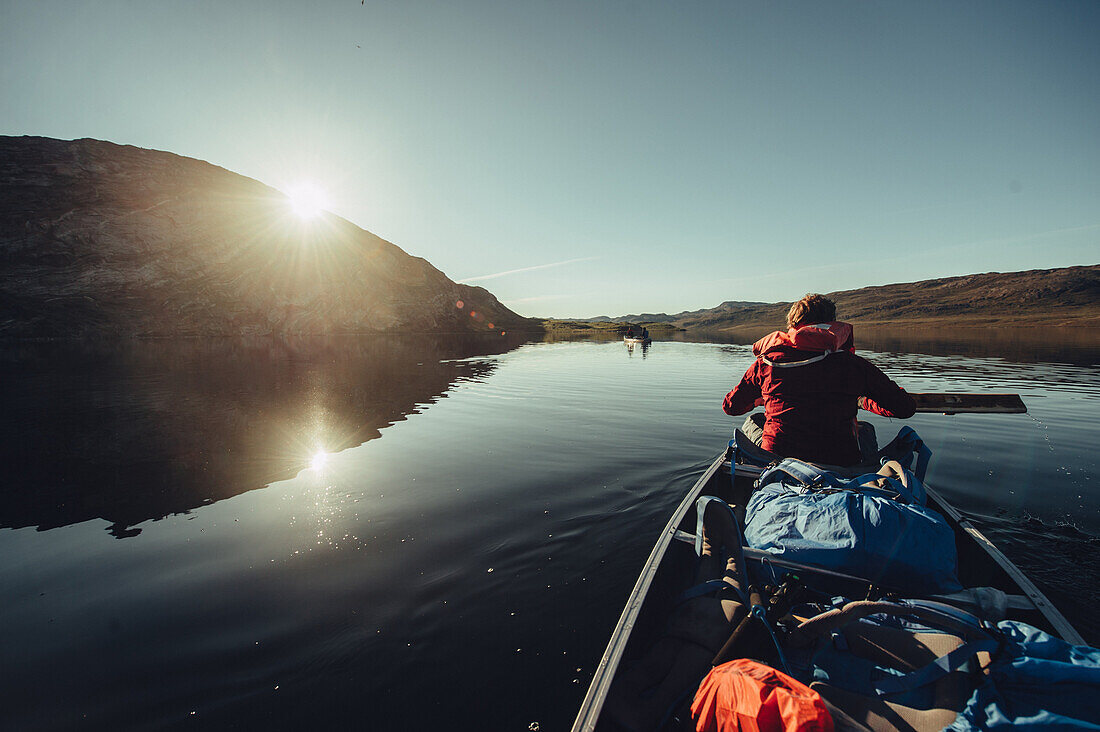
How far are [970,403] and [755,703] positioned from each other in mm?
9616

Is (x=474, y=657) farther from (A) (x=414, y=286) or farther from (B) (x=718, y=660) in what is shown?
(A) (x=414, y=286)

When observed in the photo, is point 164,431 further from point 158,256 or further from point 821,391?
point 158,256

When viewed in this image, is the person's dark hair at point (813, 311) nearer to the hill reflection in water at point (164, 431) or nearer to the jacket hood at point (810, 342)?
the jacket hood at point (810, 342)

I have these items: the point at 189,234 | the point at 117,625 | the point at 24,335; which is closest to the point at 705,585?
the point at 117,625

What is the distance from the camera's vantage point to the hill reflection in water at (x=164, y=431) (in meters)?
8.01

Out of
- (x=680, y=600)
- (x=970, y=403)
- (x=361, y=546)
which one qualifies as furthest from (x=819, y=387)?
(x=361, y=546)

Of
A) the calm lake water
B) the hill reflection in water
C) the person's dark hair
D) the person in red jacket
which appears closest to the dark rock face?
the hill reflection in water

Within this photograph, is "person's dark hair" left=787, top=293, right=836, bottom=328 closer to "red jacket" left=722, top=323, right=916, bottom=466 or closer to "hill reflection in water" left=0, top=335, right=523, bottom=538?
"red jacket" left=722, top=323, right=916, bottom=466

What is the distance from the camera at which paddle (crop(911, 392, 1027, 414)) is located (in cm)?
830

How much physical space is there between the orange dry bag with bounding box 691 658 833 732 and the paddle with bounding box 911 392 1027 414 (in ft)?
27.7

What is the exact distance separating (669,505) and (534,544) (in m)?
2.65

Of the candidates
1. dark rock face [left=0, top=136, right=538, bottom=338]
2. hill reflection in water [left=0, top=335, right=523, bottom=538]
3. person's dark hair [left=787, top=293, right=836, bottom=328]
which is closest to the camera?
person's dark hair [left=787, top=293, right=836, bottom=328]

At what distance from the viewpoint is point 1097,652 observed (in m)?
2.23

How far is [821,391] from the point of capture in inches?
199
